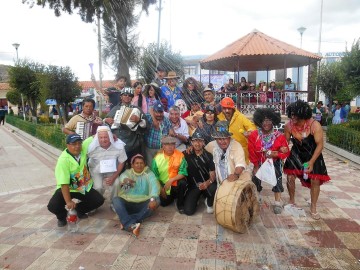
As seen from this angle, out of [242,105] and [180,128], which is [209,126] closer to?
[180,128]

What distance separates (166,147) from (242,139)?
1327mm

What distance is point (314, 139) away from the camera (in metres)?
4.50

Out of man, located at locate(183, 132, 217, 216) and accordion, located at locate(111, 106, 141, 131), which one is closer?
man, located at locate(183, 132, 217, 216)

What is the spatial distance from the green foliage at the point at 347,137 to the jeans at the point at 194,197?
5813 mm

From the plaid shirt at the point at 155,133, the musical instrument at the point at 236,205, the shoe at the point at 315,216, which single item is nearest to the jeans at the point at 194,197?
the musical instrument at the point at 236,205

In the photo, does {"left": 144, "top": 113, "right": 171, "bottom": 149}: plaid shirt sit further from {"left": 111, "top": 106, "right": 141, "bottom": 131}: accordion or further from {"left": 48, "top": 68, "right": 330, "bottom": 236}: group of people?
{"left": 111, "top": 106, "right": 141, "bottom": 131}: accordion

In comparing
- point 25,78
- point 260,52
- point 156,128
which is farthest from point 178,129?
point 25,78

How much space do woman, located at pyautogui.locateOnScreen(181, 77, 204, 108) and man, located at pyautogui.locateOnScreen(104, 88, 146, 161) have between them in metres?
1.43

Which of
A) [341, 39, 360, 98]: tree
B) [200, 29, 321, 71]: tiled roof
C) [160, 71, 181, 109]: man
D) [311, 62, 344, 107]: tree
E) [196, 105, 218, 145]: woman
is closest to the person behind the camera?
[196, 105, 218, 145]: woman

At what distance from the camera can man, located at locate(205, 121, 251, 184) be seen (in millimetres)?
4461

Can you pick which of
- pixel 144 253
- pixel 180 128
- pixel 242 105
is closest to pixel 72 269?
pixel 144 253

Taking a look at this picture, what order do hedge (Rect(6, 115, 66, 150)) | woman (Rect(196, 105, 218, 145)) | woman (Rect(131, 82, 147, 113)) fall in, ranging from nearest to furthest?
1. woman (Rect(196, 105, 218, 145))
2. woman (Rect(131, 82, 147, 113))
3. hedge (Rect(6, 115, 66, 150))

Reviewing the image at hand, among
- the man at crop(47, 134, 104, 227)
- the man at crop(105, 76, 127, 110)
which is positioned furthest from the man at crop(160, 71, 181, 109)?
the man at crop(47, 134, 104, 227)

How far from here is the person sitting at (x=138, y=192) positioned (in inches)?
174
